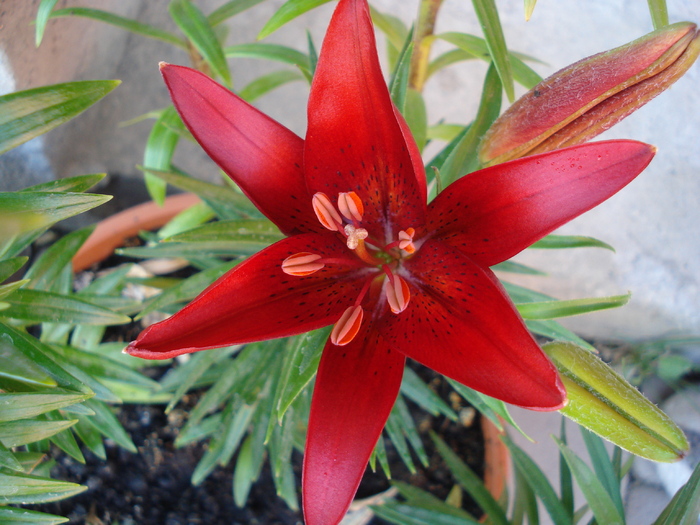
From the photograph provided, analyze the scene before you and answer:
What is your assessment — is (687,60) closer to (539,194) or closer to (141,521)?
(539,194)

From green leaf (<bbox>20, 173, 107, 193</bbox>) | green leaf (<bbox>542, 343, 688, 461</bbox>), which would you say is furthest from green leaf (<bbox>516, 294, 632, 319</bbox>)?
green leaf (<bbox>20, 173, 107, 193</bbox>)

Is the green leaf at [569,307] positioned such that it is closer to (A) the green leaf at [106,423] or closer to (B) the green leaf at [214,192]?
(B) the green leaf at [214,192]

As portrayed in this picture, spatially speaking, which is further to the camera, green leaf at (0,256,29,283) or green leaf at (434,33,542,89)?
green leaf at (434,33,542,89)

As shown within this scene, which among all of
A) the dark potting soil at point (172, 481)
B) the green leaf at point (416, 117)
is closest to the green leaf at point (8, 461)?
the dark potting soil at point (172, 481)

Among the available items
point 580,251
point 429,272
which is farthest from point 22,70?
point 580,251

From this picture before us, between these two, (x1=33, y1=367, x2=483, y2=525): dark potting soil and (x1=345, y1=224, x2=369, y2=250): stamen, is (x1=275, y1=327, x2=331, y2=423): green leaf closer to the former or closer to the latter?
(x1=345, y1=224, x2=369, y2=250): stamen

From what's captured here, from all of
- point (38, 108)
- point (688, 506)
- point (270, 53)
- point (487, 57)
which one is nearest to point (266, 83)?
point (270, 53)
